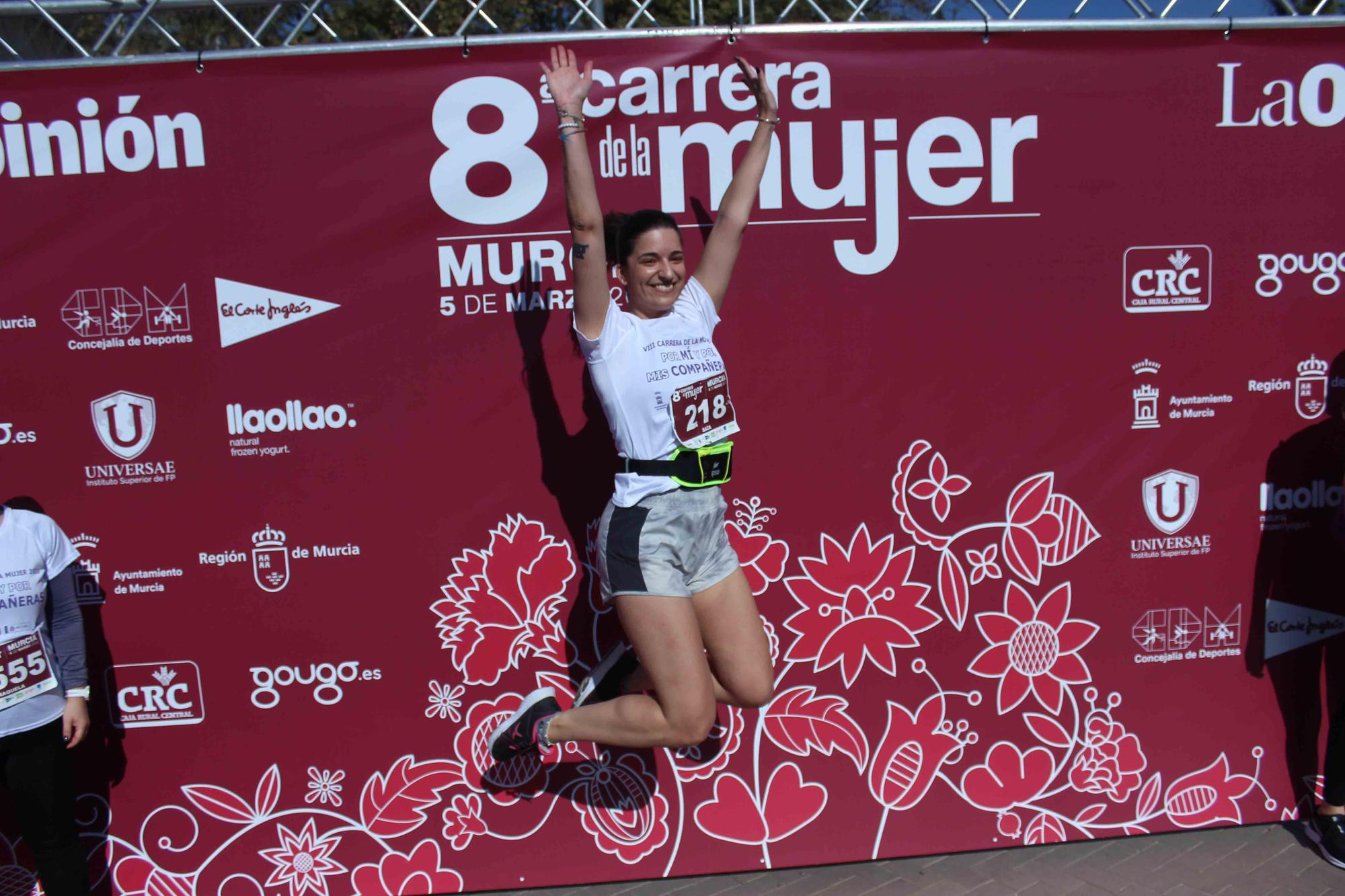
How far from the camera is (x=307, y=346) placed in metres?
3.16

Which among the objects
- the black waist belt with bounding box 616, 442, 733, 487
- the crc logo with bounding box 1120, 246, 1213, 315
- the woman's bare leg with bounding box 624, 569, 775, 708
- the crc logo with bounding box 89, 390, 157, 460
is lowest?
the woman's bare leg with bounding box 624, 569, 775, 708

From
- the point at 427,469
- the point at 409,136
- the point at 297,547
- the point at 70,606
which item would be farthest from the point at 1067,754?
the point at 70,606

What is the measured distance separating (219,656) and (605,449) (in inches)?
56.0

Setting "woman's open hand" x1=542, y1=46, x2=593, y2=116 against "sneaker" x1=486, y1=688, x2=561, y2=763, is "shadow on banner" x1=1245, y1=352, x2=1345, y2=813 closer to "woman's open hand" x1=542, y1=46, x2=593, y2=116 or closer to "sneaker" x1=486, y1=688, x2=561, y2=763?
"sneaker" x1=486, y1=688, x2=561, y2=763

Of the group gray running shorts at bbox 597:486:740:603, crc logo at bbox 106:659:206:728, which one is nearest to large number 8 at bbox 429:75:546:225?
gray running shorts at bbox 597:486:740:603

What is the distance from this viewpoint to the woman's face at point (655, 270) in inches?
109

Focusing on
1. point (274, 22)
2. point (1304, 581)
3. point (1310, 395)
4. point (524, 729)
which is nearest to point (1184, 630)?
point (1304, 581)

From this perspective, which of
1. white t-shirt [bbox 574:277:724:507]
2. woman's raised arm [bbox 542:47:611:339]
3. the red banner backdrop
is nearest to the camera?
woman's raised arm [bbox 542:47:611:339]

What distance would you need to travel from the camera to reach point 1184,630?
3.42 meters

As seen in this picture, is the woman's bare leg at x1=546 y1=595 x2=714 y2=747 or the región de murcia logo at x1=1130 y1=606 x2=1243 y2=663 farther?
the región de murcia logo at x1=1130 y1=606 x2=1243 y2=663

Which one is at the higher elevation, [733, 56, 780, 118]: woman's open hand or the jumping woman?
[733, 56, 780, 118]: woman's open hand

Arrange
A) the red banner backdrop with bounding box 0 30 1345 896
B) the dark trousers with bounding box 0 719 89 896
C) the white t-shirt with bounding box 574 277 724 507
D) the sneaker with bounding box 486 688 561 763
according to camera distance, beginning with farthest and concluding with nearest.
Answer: the red banner backdrop with bounding box 0 30 1345 896 < the sneaker with bounding box 486 688 561 763 < the dark trousers with bounding box 0 719 89 896 < the white t-shirt with bounding box 574 277 724 507

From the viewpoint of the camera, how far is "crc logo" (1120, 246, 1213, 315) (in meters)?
3.28

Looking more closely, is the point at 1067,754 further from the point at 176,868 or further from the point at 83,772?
the point at 83,772
